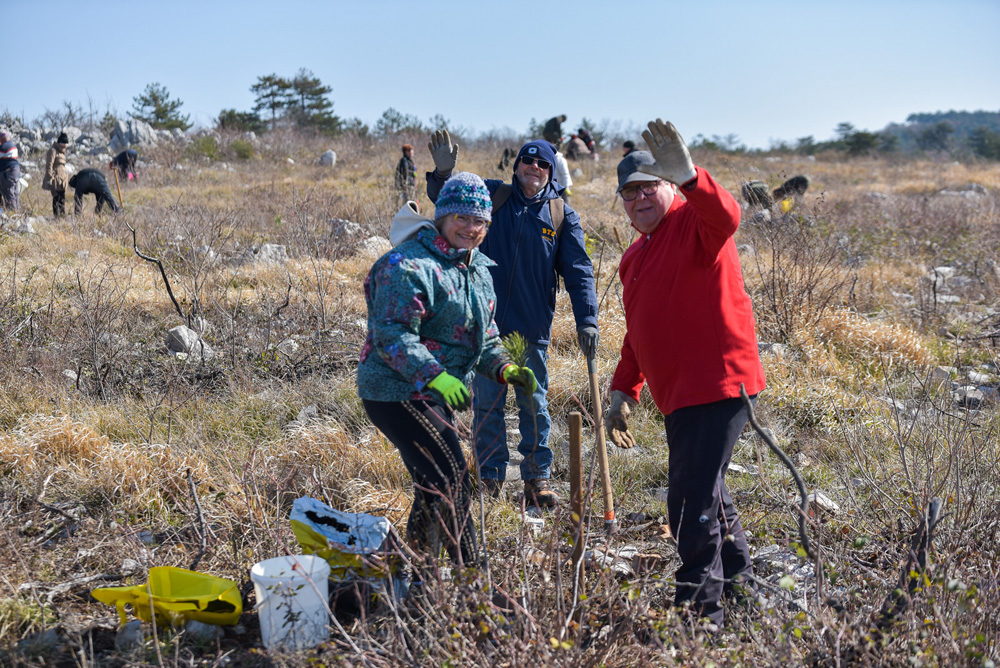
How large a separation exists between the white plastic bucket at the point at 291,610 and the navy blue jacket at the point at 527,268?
5.53 ft

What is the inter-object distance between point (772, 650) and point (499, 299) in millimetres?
2075

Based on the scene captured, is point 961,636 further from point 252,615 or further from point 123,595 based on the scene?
point 123,595

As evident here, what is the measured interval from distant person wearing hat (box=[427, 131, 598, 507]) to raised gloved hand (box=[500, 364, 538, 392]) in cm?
103

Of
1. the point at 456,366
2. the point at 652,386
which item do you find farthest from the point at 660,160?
the point at 456,366

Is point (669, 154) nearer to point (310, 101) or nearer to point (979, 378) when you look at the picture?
point (979, 378)

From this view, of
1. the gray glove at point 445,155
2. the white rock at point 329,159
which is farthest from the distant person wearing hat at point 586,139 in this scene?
the gray glove at point 445,155

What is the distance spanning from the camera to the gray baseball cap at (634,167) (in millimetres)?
2496

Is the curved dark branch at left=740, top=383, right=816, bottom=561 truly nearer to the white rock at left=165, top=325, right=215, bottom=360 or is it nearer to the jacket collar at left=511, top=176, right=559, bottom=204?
the jacket collar at left=511, top=176, right=559, bottom=204

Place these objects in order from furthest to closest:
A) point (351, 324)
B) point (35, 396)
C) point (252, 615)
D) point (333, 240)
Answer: point (333, 240), point (351, 324), point (35, 396), point (252, 615)

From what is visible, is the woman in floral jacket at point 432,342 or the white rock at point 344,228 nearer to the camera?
the woman in floral jacket at point 432,342

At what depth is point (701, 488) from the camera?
A: 2531 mm

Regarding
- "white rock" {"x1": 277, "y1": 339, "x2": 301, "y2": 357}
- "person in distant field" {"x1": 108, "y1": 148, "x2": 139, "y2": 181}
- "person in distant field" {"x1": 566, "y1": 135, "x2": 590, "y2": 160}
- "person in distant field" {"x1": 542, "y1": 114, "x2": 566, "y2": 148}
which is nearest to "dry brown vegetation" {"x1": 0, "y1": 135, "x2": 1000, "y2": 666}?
"white rock" {"x1": 277, "y1": 339, "x2": 301, "y2": 357}

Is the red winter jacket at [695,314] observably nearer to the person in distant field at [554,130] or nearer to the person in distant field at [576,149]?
the person in distant field at [554,130]

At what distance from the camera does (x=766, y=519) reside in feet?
11.5
